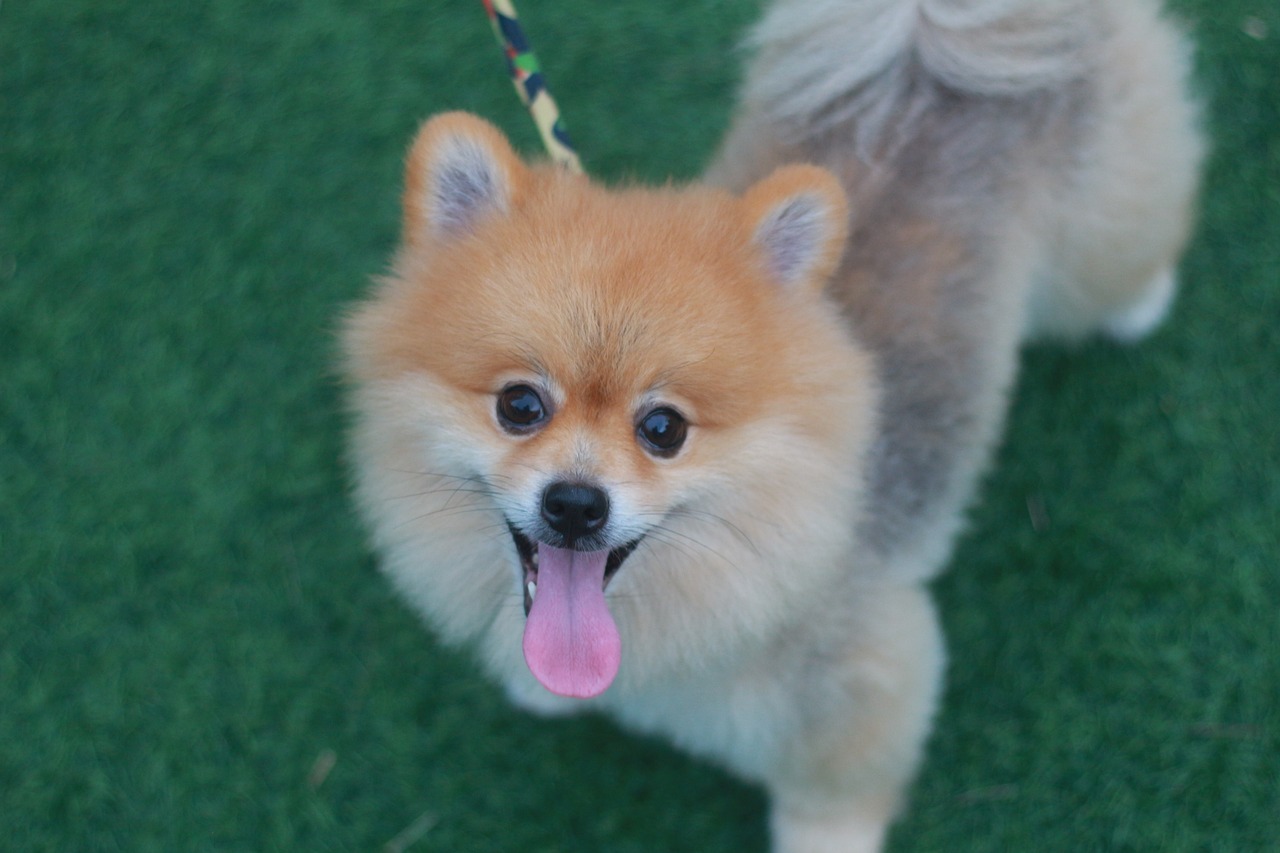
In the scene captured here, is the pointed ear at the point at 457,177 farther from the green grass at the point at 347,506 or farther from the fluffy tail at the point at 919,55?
the green grass at the point at 347,506

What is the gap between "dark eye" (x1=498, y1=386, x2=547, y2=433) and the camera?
172 centimetres

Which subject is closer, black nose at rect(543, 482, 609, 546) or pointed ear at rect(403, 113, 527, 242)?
black nose at rect(543, 482, 609, 546)

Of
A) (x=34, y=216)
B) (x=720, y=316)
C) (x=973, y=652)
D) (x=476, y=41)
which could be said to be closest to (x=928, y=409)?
(x=720, y=316)

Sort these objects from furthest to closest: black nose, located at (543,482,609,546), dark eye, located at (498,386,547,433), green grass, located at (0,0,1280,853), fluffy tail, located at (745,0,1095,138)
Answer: green grass, located at (0,0,1280,853)
fluffy tail, located at (745,0,1095,138)
dark eye, located at (498,386,547,433)
black nose, located at (543,482,609,546)

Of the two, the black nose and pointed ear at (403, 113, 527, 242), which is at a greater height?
pointed ear at (403, 113, 527, 242)

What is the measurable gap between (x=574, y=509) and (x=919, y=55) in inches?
63.6

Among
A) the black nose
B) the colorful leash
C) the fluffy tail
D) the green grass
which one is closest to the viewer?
the black nose

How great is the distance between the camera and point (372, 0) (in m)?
3.64

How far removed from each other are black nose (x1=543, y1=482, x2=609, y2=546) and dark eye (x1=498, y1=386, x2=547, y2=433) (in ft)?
0.51

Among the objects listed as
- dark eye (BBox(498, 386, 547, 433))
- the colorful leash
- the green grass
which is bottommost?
the green grass

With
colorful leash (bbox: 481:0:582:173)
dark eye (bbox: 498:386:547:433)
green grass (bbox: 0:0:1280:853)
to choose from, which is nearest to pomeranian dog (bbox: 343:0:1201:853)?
dark eye (bbox: 498:386:547:433)

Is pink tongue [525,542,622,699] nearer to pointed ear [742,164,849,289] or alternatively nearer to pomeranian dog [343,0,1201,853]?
pomeranian dog [343,0,1201,853]

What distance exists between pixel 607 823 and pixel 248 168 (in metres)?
2.59

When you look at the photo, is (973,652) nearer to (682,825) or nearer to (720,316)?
(682,825)
